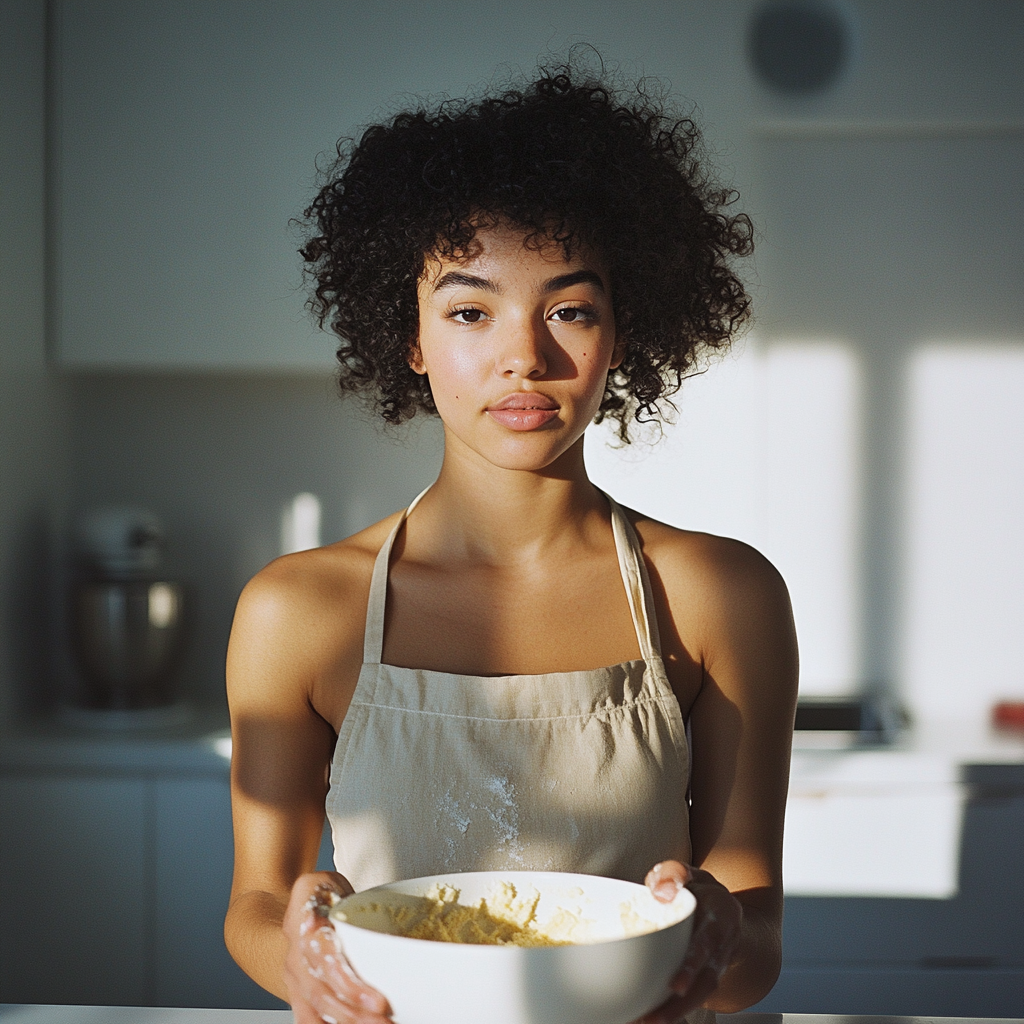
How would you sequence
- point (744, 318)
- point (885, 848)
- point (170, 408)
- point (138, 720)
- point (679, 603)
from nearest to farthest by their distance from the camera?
point (679, 603) → point (744, 318) → point (885, 848) → point (138, 720) → point (170, 408)

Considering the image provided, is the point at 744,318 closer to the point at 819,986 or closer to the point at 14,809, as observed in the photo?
the point at 819,986

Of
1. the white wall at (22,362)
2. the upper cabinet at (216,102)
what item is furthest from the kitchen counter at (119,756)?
the upper cabinet at (216,102)

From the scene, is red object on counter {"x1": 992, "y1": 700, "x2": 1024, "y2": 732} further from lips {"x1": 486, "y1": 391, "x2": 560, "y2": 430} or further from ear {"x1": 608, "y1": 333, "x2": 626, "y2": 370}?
lips {"x1": 486, "y1": 391, "x2": 560, "y2": 430}

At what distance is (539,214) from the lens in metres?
1.00

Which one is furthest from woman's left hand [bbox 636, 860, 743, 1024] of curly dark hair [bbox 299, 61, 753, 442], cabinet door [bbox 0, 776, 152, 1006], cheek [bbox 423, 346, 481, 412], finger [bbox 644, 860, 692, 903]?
cabinet door [bbox 0, 776, 152, 1006]

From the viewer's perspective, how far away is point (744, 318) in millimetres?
1320

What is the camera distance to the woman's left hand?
67 cm

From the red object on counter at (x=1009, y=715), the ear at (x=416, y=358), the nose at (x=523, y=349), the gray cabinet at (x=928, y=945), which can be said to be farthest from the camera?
the red object on counter at (x=1009, y=715)

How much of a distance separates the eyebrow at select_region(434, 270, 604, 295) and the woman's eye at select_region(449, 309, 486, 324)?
0.8 inches

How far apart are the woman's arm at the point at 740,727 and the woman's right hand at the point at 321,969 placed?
41cm

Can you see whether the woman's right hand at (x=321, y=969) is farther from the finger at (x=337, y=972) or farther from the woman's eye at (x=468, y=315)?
the woman's eye at (x=468, y=315)

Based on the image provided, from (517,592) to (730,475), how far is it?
160cm

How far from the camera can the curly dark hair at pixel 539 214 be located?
40.2 inches

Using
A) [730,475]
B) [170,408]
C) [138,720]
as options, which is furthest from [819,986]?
[170,408]
